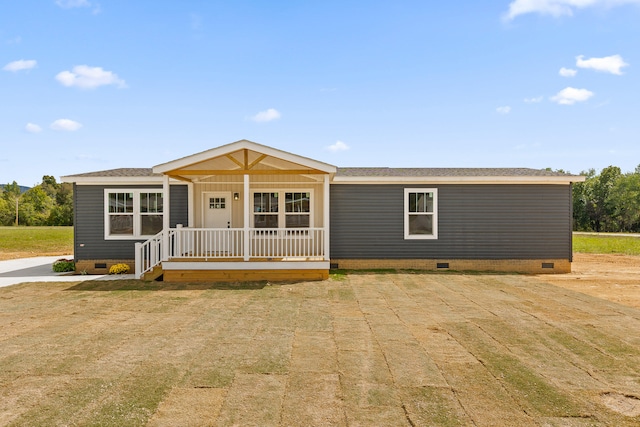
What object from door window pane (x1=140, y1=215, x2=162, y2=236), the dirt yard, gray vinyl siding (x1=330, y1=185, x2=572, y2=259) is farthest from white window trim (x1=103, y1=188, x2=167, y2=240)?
the dirt yard

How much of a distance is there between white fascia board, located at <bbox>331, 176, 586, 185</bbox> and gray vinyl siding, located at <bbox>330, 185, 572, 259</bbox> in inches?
7.1

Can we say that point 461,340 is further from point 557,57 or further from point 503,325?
point 557,57

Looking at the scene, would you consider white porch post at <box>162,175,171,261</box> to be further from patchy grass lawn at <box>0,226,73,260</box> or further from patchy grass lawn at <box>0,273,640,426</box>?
patchy grass lawn at <box>0,226,73,260</box>

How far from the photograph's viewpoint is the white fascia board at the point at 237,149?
9.45 metres

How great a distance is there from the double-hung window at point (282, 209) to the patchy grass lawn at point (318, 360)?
4.25 metres

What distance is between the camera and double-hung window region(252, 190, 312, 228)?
12070mm

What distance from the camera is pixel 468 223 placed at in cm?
1174

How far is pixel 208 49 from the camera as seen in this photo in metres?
16.7

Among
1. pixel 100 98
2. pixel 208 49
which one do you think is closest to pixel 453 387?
pixel 208 49

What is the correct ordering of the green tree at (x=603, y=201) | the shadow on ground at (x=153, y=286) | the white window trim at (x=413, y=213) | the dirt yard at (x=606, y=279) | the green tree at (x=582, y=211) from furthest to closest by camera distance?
the green tree at (x=582, y=211) → the green tree at (x=603, y=201) → the white window trim at (x=413, y=213) → the shadow on ground at (x=153, y=286) → the dirt yard at (x=606, y=279)

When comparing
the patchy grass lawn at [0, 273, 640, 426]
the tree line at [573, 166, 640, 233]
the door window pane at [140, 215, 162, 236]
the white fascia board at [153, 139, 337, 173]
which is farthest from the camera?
the tree line at [573, 166, 640, 233]

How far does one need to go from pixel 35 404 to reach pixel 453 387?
406cm

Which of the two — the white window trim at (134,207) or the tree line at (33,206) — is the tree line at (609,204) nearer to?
the white window trim at (134,207)

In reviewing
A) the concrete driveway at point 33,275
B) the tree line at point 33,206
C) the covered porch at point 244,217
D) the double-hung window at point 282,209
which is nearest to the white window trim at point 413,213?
the covered porch at point 244,217
